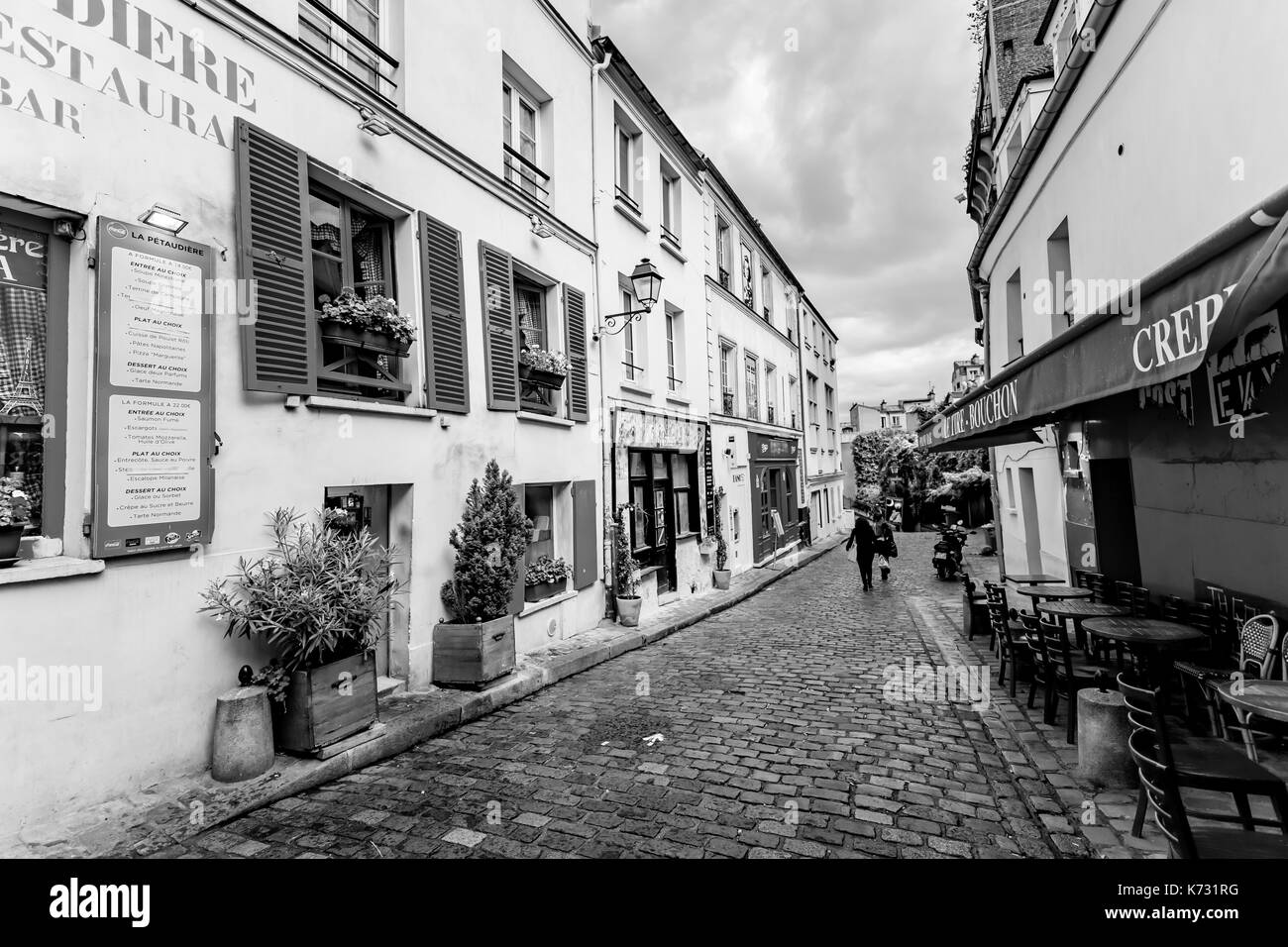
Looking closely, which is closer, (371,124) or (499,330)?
(371,124)

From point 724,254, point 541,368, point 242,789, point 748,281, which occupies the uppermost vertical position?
point 724,254

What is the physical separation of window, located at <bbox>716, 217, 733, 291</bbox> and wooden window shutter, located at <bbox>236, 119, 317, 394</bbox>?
12393 mm

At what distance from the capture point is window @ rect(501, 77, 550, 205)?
28.1ft

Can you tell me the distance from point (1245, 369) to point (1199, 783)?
3.81m

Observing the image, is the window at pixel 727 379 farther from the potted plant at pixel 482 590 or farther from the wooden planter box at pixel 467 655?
the wooden planter box at pixel 467 655

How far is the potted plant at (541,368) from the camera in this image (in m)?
8.55

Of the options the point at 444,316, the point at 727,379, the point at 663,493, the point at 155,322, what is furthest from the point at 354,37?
the point at 727,379

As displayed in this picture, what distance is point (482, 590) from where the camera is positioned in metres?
6.52

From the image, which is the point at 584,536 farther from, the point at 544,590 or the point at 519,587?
the point at 519,587

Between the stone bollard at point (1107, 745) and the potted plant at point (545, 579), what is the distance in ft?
19.6

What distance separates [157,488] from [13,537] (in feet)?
2.49

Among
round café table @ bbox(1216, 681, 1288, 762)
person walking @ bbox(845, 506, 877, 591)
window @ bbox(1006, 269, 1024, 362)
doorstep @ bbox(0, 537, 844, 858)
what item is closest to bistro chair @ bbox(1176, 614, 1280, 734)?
round café table @ bbox(1216, 681, 1288, 762)

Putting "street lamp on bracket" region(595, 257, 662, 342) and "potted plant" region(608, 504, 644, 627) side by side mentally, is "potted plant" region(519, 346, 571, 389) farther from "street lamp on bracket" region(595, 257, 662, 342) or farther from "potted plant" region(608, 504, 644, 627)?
"potted plant" region(608, 504, 644, 627)
